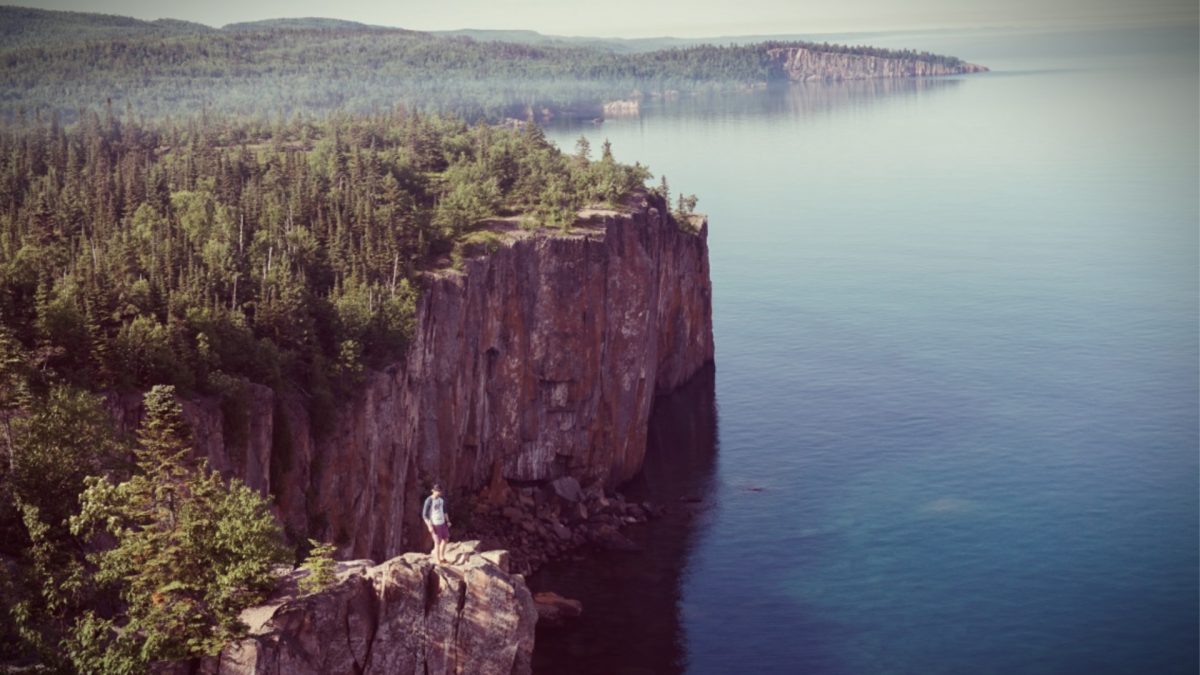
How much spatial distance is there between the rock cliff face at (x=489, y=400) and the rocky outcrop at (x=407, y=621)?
16923 millimetres

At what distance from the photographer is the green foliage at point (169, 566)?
1378 inches

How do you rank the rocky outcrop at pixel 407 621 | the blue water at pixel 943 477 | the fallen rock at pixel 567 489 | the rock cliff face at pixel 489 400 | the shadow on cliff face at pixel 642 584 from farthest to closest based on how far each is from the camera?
the fallen rock at pixel 567 489 < the blue water at pixel 943 477 < the shadow on cliff face at pixel 642 584 < the rock cliff face at pixel 489 400 < the rocky outcrop at pixel 407 621

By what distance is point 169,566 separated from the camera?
37.9 meters

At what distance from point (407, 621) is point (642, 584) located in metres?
44.3

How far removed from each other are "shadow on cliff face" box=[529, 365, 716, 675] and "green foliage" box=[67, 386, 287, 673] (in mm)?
34786

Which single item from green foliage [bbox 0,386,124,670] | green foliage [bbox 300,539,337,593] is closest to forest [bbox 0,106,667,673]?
green foliage [bbox 0,386,124,670]

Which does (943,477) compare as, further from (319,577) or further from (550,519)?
(319,577)

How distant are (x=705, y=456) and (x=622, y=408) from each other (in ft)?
25.6

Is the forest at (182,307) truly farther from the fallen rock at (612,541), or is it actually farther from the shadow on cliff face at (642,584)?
the fallen rock at (612,541)

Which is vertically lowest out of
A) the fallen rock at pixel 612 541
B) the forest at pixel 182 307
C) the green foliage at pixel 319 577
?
the fallen rock at pixel 612 541

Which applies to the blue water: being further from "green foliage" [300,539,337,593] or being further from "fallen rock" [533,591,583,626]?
"green foliage" [300,539,337,593]

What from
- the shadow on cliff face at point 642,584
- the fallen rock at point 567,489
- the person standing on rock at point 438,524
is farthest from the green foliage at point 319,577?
the fallen rock at point 567,489

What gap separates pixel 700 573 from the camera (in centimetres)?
8456

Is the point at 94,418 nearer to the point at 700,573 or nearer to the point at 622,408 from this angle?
the point at 700,573
